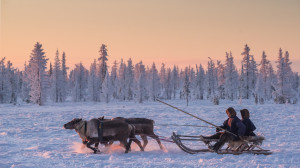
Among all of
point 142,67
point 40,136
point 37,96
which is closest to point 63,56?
point 142,67

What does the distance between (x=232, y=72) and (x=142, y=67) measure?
3194cm

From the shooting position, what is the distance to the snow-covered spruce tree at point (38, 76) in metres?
51.2

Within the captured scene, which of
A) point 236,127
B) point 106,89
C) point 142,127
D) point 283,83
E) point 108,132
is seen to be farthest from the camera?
Answer: point 106,89

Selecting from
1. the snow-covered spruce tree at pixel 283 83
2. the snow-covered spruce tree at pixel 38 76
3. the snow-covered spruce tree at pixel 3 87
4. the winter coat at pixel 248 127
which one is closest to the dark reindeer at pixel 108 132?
the winter coat at pixel 248 127

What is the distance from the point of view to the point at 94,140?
1005 centimetres

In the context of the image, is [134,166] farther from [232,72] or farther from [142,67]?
[142,67]

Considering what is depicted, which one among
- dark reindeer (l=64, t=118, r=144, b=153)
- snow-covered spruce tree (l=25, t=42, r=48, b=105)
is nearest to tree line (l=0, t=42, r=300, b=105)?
snow-covered spruce tree (l=25, t=42, r=48, b=105)

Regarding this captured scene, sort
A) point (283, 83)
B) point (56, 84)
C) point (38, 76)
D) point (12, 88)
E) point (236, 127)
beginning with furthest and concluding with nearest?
point (56, 84) < point (12, 88) < point (283, 83) < point (38, 76) < point (236, 127)

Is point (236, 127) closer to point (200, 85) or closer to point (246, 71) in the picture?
point (246, 71)

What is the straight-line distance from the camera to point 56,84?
241 ft

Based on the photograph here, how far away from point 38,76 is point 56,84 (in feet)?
71.9

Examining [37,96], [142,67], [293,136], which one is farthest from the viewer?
[142,67]

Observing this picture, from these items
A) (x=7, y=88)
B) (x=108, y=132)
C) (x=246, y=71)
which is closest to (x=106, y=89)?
(x=7, y=88)

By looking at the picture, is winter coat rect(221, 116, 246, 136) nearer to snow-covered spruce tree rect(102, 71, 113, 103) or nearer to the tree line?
the tree line
